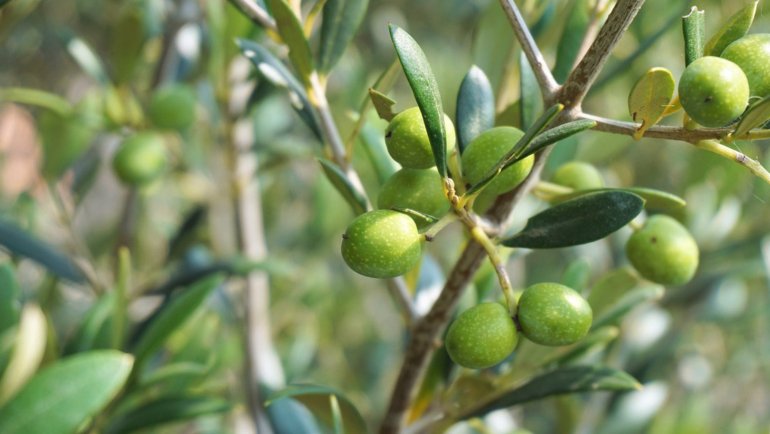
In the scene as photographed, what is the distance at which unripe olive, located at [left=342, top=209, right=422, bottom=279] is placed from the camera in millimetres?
578

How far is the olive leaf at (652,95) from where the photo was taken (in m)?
0.60

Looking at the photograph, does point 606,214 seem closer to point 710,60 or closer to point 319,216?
point 710,60

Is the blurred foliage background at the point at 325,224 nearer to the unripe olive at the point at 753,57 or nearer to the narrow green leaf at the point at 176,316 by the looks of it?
the narrow green leaf at the point at 176,316

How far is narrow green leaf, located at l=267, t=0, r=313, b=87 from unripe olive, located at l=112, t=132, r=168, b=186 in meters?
0.62

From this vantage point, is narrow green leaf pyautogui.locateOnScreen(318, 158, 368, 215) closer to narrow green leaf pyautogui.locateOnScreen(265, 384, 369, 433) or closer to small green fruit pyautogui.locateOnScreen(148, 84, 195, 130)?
narrow green leaf pyautogui.locateOnScreen(265, 384, 369, 433)

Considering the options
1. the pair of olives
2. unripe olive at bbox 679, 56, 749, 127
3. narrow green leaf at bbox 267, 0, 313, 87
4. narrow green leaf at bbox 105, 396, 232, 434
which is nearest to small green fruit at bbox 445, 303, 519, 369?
the pair of olives

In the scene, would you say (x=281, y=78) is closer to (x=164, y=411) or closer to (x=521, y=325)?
(x=521, y=325)

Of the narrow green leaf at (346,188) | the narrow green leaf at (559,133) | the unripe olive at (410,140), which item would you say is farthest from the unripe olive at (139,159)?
the narrow green leaf at (559,133)

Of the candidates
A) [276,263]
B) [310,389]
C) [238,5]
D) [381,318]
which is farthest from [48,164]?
[381,318]

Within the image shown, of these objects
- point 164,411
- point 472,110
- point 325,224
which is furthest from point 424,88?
point 325,224

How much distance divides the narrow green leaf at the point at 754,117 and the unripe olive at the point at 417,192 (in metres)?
0.24

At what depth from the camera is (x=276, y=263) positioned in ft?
3.99

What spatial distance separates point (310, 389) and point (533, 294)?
9.6 inches

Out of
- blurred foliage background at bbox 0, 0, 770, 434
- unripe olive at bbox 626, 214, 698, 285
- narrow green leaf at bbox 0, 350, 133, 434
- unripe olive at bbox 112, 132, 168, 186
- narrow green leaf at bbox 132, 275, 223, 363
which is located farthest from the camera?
unripe olive at bbox 112, 132, 168, 186
